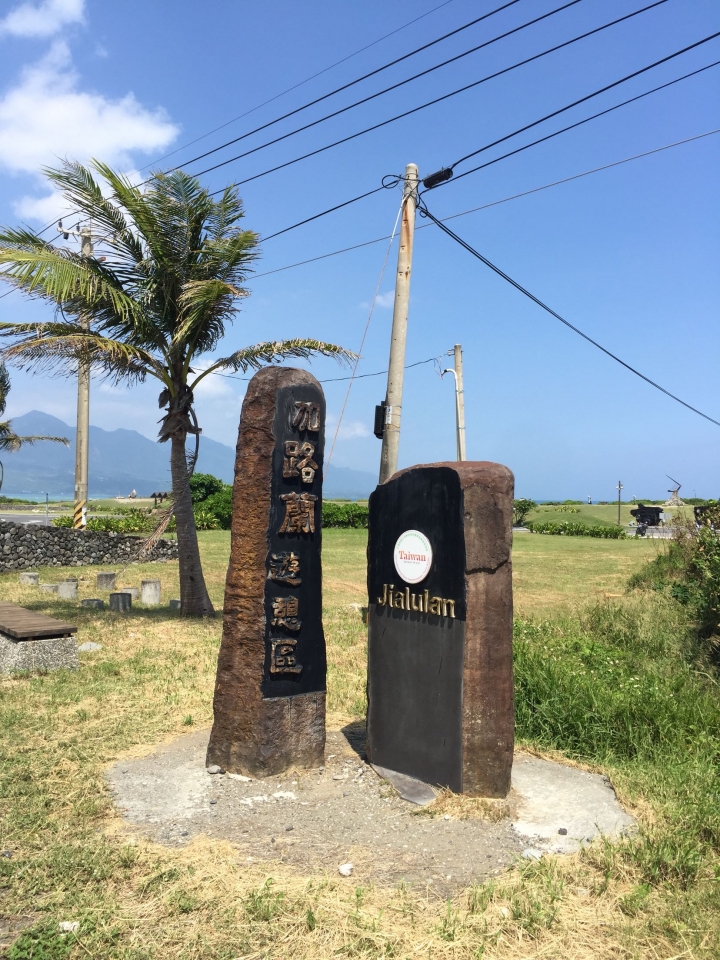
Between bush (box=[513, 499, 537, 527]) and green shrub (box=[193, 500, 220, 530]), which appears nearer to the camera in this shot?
green shrub (box=[193, 500, 220, 530])

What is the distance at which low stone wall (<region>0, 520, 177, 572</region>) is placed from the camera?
1841 cm

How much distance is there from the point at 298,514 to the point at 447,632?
1428mm

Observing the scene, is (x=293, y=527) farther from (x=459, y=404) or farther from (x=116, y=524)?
(x=116, y=524)

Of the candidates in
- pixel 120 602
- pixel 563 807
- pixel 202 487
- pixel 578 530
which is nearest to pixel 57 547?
pixel 120 602

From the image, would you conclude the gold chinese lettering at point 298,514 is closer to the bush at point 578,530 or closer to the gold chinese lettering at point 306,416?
the gold chinese lettering at point 306,416

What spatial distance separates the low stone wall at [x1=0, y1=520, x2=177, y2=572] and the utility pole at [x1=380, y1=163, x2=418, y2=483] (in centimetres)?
1169

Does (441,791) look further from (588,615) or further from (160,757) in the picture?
(588,615)

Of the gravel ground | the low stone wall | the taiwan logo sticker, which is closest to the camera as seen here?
the gravel ground

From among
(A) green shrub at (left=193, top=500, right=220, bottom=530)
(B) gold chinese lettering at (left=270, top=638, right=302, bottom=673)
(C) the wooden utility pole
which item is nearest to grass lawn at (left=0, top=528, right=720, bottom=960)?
(B) gold chinese lettering at (left=270, top=638, right=302, bottom=673)

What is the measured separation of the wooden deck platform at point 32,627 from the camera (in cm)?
868

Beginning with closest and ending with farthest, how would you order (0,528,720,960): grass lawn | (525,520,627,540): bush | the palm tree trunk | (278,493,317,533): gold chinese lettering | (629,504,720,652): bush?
(0,528,720,960): grass lawn, (278,493,317,533): gold chinese lettering, (629,504,720,652): bush, the palm tree trunk, (525,520,627,540): bush

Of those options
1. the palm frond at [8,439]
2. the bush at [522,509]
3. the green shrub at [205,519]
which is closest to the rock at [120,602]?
the palm frond at [8,439]

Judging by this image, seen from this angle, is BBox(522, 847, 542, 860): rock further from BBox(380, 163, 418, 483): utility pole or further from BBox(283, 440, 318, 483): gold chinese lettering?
BBox(380, 163, 418, 483): utility pole

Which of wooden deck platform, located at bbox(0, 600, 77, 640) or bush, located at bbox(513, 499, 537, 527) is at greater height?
bush, located at bbox(513, 499, 537, 527)
